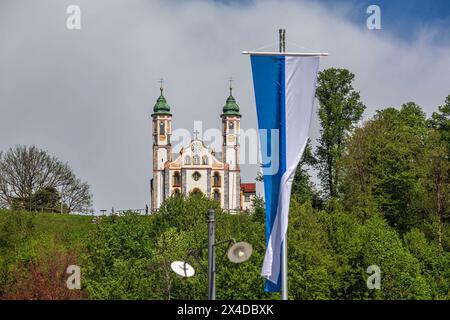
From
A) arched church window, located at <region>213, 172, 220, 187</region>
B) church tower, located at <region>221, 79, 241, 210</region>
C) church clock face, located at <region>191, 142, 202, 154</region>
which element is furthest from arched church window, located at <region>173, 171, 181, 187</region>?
church tower, located at <region>221, 79, 241, 210</region>

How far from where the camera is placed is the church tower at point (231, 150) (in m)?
122

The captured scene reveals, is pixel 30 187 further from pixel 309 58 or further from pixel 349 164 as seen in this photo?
pixel 309 58

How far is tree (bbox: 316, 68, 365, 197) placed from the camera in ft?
244

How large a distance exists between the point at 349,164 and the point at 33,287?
26.6 meters

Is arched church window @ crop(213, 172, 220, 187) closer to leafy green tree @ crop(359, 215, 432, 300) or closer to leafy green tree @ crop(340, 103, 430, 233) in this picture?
leafy green tree @ crop(340, 103, 430, 233)

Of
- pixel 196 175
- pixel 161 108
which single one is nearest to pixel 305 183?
pixel 196 175

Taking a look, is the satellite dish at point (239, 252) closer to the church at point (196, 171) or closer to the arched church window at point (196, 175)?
the church at point (196, 171)

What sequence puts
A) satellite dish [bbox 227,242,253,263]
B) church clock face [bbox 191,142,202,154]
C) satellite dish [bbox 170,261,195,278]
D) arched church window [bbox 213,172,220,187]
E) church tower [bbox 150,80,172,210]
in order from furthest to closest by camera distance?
church clock face [bbox 191,142,202,154], arched church window [bbox 213,172,220,187], church tower [bbox 150,80,172,210], satellite dish [bbox 170,261,195,278], satellite dish [bbox 227,242,253,263]

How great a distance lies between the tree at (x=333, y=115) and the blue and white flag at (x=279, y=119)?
164ft

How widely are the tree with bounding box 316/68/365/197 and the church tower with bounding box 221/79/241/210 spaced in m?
44.9

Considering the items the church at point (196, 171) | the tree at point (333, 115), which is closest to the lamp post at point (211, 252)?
the tree at point (333, 115)

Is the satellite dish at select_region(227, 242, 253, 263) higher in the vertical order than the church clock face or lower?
lower

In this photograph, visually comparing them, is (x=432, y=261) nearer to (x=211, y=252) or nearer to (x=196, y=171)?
(x=211, y=252)

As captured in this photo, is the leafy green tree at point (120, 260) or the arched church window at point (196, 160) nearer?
the leafy green tree at point (120, 260)
